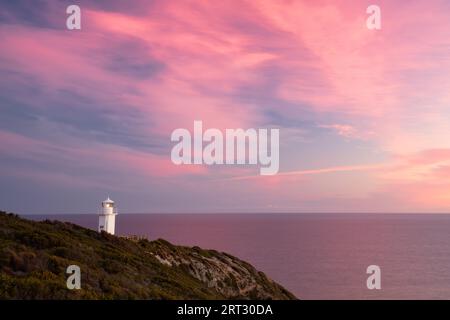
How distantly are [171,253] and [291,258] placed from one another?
130 meters

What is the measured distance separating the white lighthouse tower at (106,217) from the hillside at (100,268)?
1013 centimetres

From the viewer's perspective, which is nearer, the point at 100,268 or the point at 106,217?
the point at 100,268

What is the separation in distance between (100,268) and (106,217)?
2689 cm

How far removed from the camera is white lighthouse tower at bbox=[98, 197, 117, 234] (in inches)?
1816

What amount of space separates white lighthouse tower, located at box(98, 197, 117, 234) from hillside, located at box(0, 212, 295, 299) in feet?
33.2

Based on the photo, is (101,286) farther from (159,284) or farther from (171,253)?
(171,253)

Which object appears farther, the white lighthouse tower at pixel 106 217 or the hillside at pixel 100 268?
the white lighthouse tower at pixel 106 217

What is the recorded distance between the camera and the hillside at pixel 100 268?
48.6 ft

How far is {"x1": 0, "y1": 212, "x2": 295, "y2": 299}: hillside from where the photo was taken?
48.6ft

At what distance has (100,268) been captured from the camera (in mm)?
20438

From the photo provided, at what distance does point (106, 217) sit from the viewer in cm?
4634

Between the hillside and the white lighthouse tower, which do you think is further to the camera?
the white lighthouse tower

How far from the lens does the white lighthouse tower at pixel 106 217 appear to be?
46.1 metres
